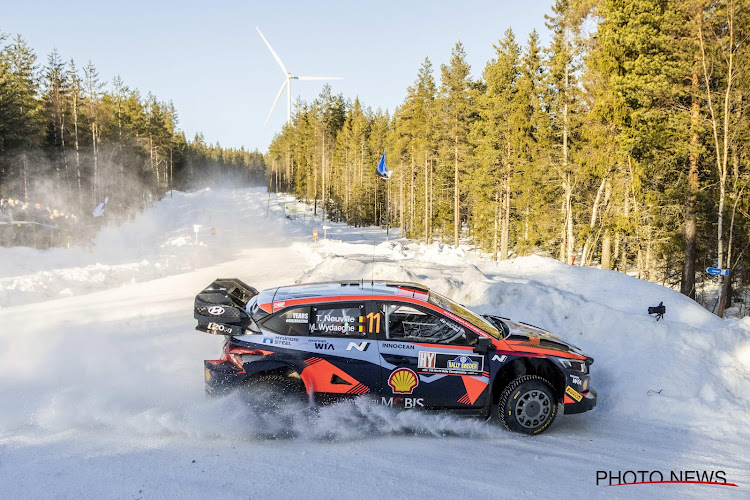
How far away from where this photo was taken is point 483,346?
5.37 metres

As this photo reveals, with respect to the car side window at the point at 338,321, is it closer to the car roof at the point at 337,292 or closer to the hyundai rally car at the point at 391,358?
the hyundai rally car at the point at 391,358

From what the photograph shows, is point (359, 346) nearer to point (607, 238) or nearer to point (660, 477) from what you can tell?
point (660, 477)

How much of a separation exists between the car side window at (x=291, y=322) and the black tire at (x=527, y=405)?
2.52 m

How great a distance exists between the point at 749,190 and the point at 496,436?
14.7 meters

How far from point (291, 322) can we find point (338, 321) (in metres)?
0.56

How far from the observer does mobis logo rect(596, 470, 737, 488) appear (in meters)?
4.44

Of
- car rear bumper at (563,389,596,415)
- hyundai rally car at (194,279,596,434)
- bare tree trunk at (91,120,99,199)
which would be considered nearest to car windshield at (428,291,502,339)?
hyundai rally car at (194,279,596,434)

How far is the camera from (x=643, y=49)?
16.8 meters

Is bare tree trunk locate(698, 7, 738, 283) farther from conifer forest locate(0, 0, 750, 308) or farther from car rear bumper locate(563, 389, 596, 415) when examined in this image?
car rear bumper locate(563, 389, 596, 415)

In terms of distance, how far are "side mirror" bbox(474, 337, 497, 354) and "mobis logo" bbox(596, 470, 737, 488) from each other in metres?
1.63

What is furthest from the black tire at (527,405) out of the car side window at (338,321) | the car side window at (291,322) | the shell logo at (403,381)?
the car side window at (291,322)

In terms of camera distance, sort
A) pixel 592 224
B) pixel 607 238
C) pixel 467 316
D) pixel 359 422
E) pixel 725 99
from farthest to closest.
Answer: pixel 592 224, pixel 607 238, pixel 725 99, pixel 467 316, pixel 359 422

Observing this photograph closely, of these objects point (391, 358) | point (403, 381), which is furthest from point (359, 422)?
point (391, 358)

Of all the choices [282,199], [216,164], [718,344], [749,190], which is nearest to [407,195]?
[282,199]
